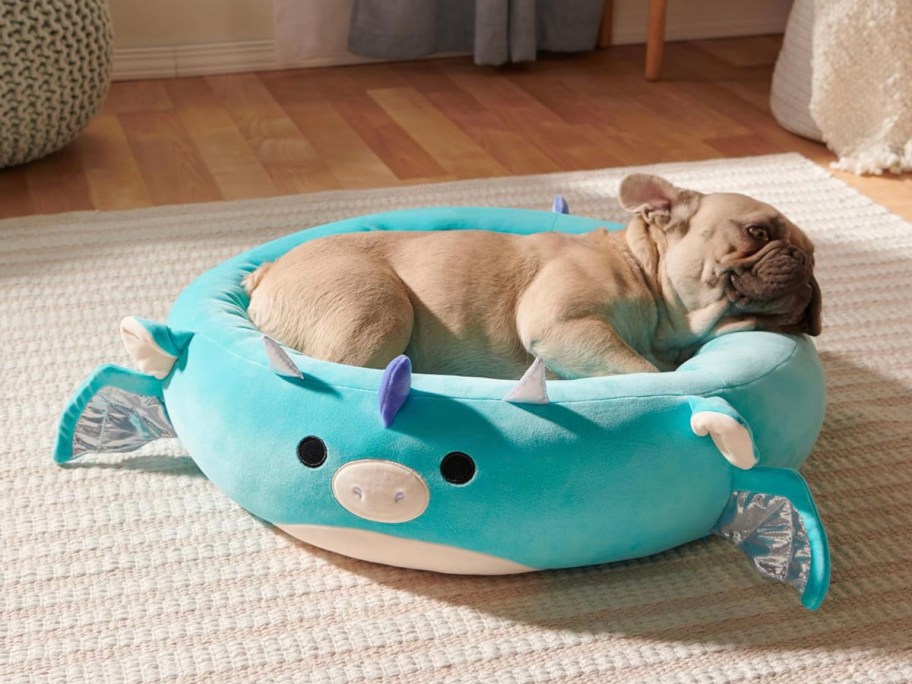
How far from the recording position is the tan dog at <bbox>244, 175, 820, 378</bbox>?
133cm

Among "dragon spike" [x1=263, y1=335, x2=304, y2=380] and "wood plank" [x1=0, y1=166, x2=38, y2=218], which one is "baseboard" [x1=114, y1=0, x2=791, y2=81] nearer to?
"wood plank" [x1=0, y1=166, x2=38, y2=218]

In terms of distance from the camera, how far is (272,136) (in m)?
2.82

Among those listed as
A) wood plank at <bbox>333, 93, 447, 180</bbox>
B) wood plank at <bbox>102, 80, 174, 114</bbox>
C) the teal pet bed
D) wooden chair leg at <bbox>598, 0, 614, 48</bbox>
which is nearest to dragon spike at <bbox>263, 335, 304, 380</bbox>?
the teal pet bed

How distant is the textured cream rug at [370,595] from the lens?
116cm

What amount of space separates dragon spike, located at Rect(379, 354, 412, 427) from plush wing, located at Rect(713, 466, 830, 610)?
368 mm

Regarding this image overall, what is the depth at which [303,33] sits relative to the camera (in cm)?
334

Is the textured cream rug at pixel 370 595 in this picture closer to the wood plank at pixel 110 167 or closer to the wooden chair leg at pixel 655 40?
the wood plank at pixel 110 167

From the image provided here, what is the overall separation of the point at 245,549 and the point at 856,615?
0.69 metres

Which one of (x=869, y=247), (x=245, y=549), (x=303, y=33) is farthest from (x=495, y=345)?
(x=303, y=33)

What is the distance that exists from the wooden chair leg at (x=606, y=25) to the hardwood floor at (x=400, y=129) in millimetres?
119

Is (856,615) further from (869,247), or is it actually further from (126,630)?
(869,247)

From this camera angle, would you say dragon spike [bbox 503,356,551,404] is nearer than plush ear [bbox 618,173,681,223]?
Yes

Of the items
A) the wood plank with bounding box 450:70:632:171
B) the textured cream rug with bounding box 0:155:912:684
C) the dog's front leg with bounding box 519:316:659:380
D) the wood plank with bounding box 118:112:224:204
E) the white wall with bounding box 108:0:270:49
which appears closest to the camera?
the textured cream rug with bounding box 0:155:912:684

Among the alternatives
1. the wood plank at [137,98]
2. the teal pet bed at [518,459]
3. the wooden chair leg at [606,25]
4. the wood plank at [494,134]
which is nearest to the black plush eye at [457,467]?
the teal pet bed at [518,459]
